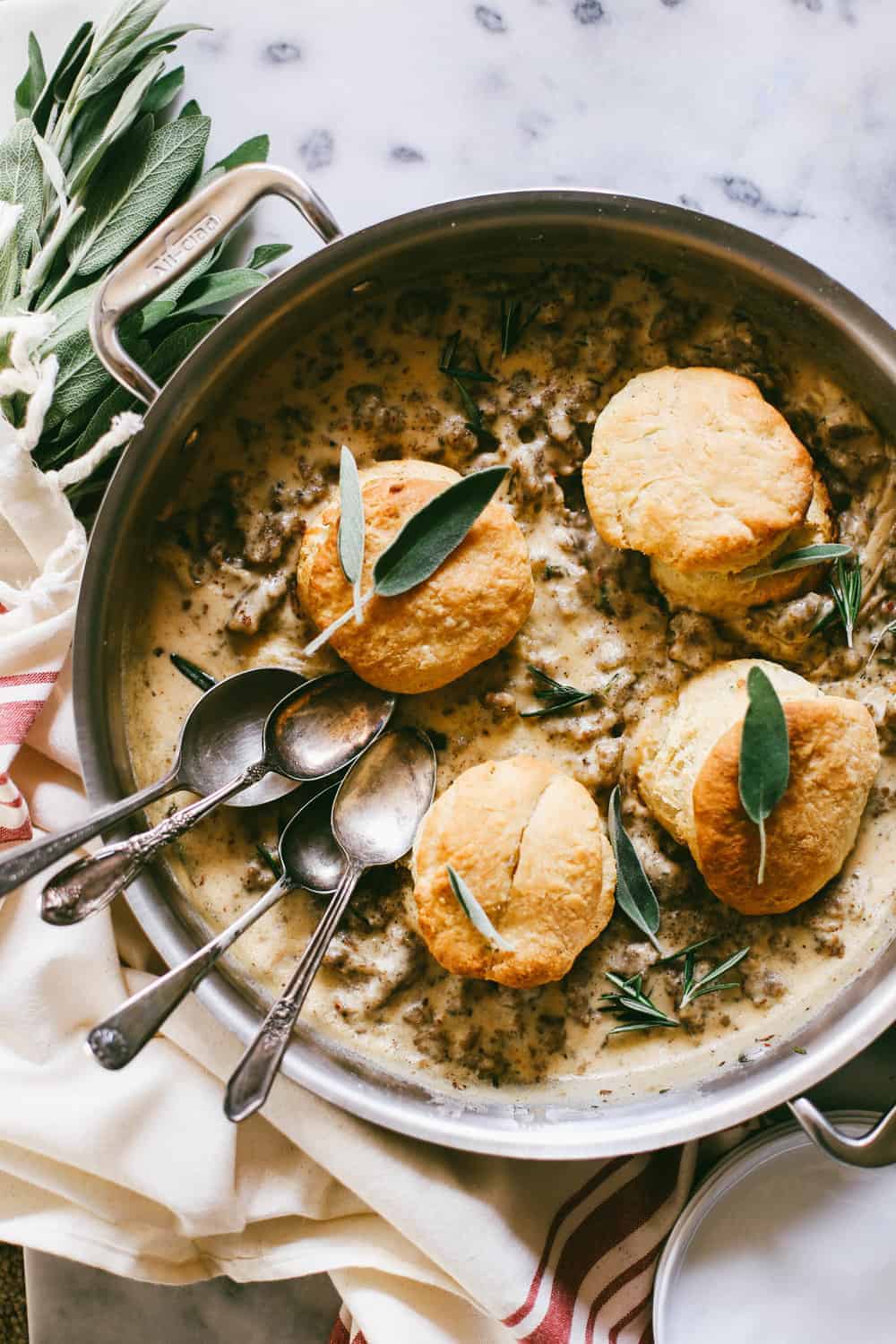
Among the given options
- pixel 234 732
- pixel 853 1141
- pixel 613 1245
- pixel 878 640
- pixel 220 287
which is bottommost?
pixel 613 1245

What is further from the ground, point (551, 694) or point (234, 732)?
point (234, 732)

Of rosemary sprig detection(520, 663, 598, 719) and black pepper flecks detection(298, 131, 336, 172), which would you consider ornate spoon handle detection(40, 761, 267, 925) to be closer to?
rosemary sprig detection(520, 663, 598, 719)

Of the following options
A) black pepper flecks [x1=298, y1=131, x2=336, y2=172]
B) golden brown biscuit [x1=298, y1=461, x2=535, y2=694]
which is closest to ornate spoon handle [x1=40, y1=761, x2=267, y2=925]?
golden brown biscuit [x1=298, y1=461, x2=535, y2=694]

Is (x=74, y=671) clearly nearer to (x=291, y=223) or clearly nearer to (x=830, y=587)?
(x=291, y=223)

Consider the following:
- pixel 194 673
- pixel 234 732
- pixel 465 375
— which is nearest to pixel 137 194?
pixel 465 375

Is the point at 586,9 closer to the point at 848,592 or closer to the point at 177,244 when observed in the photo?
the point at 177,244

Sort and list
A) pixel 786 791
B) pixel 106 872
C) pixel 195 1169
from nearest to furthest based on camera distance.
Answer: pixel 106 872 → pixel 786 791 → pixel 195 1169
